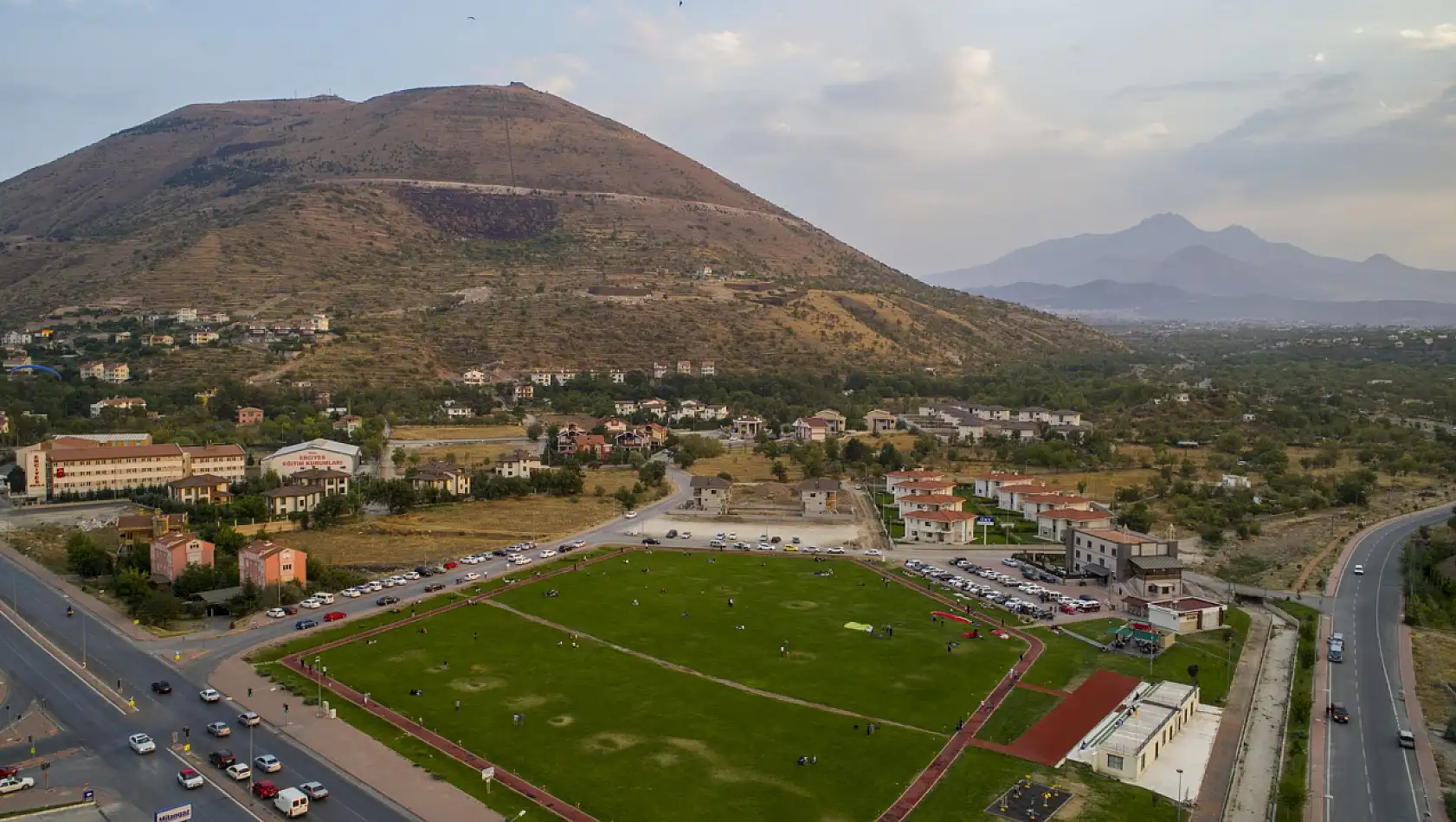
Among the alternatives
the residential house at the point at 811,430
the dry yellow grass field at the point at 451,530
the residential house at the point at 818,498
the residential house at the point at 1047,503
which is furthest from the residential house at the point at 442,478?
the residential house at the point at 1047,503

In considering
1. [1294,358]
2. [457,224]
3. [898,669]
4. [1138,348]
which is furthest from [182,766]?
[1138,348]

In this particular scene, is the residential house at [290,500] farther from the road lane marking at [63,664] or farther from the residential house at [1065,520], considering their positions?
the residential house at [1065,520]

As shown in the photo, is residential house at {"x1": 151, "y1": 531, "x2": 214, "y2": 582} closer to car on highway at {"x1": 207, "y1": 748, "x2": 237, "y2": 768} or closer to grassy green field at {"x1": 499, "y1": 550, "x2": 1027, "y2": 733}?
grassy green field at {"x1": 499, "y1": 550, "x2": 1027, "y2": 733}

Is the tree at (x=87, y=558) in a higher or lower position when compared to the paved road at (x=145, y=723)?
higher

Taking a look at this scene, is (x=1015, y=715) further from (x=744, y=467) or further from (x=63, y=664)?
(x=744, y=467)

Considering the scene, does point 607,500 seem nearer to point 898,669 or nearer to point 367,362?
point 898,669

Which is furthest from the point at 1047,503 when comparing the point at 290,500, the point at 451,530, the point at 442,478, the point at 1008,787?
the point at 290,500
